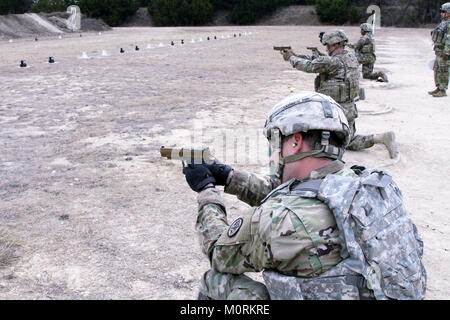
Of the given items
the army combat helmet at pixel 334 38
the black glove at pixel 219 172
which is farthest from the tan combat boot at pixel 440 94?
the black glove at pixel 219 172

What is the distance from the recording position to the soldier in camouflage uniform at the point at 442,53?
9.26 meters

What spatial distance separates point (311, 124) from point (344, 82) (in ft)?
12.5

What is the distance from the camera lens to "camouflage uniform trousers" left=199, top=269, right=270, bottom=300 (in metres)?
1.86

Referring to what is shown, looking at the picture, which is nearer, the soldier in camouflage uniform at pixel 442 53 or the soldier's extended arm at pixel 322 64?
the soldier's extended arm at pixel 322 64

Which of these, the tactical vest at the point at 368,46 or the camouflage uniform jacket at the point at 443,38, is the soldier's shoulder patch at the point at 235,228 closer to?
the camouflage uniform jacket at the point at 443,38

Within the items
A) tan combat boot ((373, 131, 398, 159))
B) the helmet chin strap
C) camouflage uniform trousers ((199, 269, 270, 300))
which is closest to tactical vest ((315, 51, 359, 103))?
tan combat boot ((373, 131, 398, 159))

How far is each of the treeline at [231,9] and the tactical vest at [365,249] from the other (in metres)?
46.7

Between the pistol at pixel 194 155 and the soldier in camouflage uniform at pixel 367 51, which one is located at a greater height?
the soldier in camouflage uniform at pixel 367 51

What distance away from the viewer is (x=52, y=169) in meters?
5.00

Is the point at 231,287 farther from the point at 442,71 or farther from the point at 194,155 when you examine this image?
the point at 442,71

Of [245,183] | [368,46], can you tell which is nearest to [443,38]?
[368,46]

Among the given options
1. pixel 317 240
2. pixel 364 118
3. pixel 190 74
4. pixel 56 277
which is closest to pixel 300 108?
pixel 317 240

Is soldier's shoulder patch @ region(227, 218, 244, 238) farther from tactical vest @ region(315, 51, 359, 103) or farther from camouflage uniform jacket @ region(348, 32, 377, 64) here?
camouflage uniform jacket @ region(348, 32, 377, 64)

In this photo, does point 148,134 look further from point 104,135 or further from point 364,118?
point 364,118
